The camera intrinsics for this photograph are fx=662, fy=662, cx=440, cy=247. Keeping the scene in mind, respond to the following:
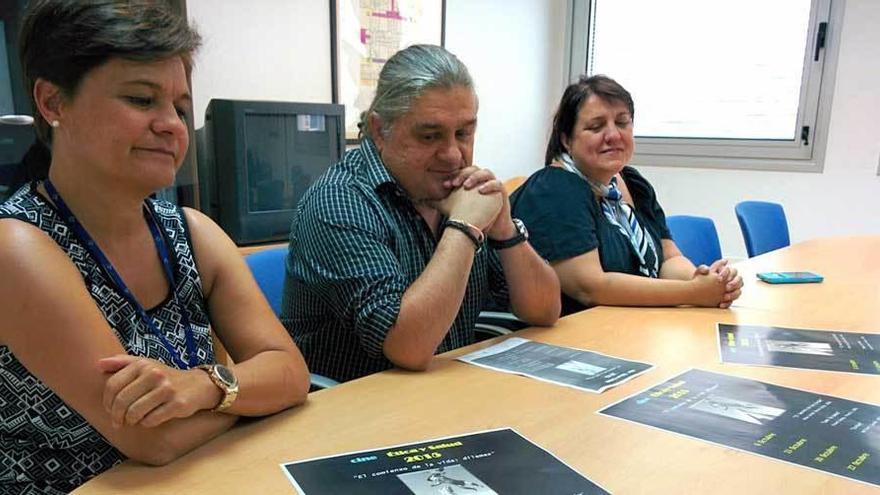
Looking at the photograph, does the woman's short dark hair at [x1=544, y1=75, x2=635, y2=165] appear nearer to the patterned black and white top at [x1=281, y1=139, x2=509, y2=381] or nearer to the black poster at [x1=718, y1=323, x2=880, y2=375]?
the patterned black and white top at [x1=281, y1=139, x2=509, y2=381]

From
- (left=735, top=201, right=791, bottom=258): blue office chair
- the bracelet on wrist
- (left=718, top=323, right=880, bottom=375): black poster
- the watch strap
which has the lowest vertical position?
(left=735, top=201, right=791, bottom=258): blue office chair

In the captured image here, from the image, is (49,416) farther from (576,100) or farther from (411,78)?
(576,100)

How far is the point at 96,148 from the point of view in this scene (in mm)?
891

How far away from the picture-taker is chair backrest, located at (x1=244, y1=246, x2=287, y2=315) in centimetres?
158

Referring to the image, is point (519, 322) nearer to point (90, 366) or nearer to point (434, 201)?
point (434, 201)

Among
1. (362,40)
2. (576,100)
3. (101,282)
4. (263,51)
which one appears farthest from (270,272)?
(362,40)

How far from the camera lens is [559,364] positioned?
1.21 m

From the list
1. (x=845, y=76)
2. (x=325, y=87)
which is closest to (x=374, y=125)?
(x=325, y=87)

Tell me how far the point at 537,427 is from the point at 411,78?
0.76 meters

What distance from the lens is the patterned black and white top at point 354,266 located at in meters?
1.21

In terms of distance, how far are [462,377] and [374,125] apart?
60cm

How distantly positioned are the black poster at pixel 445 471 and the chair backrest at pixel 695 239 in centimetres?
215

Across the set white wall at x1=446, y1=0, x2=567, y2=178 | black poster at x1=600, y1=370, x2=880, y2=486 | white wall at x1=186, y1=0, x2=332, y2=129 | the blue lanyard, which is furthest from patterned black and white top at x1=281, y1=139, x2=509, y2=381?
white wall at x1=446, y1=0, x2=567, y2=178

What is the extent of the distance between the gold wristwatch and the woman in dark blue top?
1063mm
